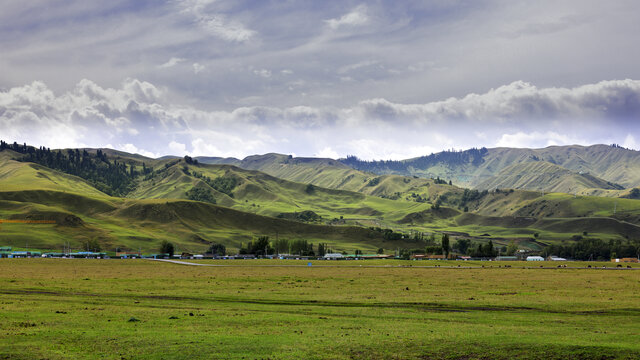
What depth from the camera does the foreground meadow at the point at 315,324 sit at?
3334 centimetres

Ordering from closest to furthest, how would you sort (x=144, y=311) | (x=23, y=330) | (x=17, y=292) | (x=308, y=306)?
(x=23, y=330) < (x=144, y=311) < (x=308, y=306) < (x=17, y=292)

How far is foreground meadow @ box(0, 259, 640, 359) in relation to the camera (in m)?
33.3

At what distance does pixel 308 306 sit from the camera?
59531 mm

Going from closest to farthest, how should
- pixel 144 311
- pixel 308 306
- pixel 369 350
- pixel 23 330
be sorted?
pixel 369 350 → pixel 23 330 → pixel 144 311 → pixel 308 306

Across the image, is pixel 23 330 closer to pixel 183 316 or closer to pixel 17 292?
pixel 183 316

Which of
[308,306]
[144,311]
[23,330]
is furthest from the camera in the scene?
[308,306]

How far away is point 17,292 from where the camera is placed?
69.8 m

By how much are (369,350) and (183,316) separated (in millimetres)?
21445

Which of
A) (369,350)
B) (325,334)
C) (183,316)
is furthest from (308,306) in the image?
(369,350)

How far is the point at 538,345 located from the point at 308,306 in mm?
29242

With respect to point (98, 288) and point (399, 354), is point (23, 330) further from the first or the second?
point (98, 288)

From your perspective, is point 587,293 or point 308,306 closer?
point 308,306

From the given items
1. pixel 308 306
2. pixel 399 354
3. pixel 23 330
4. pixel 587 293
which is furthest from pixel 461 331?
pixel 587 293

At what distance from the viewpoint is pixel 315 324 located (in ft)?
147
